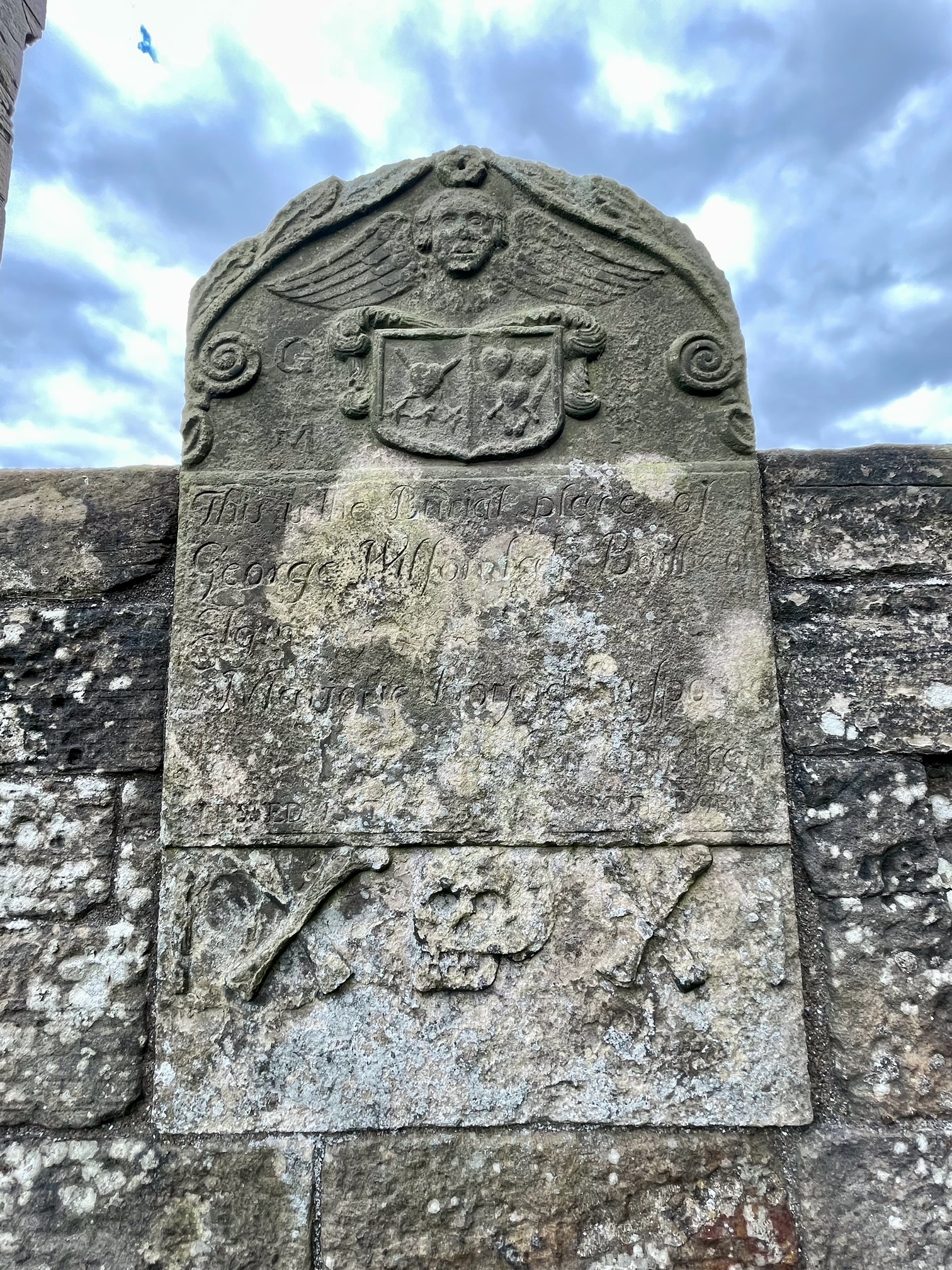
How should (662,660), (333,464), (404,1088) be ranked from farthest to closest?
(333,464)
(662,660)
(404,1088)

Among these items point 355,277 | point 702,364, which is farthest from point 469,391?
point 702,364

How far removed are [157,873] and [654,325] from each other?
1965 millimetres

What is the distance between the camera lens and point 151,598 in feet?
7.11

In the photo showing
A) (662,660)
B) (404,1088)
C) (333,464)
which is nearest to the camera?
(404,1088)

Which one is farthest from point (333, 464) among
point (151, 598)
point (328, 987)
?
point (328, 987)

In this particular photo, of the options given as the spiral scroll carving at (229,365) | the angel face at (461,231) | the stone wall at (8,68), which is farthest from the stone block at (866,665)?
the stone wall at (8,68)

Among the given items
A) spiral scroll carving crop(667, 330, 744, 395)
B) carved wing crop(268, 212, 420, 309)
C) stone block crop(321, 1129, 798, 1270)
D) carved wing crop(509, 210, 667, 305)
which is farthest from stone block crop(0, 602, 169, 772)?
spiral scroll carving crop(667, 330, 744, 395)

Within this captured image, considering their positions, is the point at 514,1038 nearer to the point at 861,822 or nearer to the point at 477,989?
the point at 477,989

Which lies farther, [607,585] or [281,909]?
[607,585]

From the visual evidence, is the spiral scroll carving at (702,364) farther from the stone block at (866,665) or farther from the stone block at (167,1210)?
the stone block at (167,1210)

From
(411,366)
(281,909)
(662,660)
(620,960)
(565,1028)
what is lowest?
(565,1028)

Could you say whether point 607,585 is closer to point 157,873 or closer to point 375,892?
point 375,892

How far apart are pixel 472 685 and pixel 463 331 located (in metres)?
0.97

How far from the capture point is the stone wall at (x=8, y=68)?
3.96 meters
